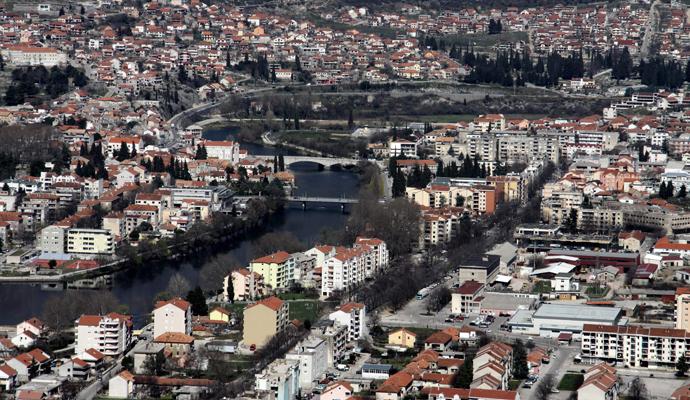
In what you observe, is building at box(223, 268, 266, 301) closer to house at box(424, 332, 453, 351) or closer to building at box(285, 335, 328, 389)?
house at box(424, 332, 453, 351)

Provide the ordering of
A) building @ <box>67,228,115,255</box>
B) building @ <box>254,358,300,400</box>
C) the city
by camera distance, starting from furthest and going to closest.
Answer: building @ <box>67,228,115,255</box>, the city, building @ <box>254,358,300,400</box>

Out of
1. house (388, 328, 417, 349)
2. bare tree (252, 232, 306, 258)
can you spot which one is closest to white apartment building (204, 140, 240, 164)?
bare tree (252, 232, 306, 258)

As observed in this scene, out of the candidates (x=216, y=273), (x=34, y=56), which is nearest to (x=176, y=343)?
(x=216, y=273)

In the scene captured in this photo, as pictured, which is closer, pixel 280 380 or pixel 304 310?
pixel 280 380

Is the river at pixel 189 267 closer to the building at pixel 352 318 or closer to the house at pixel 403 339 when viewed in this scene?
the building at pixel 352 318

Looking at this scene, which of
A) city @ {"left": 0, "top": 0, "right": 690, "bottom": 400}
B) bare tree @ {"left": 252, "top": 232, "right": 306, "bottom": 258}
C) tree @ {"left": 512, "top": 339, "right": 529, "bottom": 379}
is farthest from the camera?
bare tree @ {"left": 252, "top": 232, "right": 306, "bottom": 258}

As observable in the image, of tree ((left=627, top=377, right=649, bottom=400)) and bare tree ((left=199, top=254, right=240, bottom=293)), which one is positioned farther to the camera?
bare tree ((left=199, top=254, right=240, bottom=293))

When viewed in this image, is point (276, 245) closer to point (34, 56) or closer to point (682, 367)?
point (682, 367)
